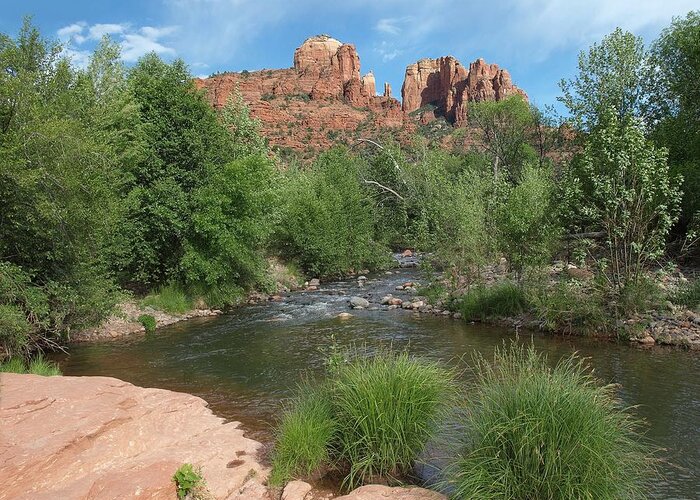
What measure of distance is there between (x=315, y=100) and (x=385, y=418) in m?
133

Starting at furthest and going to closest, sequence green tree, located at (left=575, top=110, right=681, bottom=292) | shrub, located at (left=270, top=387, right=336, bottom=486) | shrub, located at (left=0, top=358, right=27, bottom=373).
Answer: green tree, located at (left=575, top=110, right=681, bottom=292) < shrub, located at (left=0, top=358, right=27, bottom=373) < shrub, located at (left=270, top=387, right=336, bottom=486)

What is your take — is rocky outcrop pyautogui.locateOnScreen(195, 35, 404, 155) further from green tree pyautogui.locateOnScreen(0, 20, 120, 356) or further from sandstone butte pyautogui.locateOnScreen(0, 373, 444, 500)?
sandstone butte pyautogui.locateOnScreen(0, 373, 444, 500)

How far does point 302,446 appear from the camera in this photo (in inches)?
219

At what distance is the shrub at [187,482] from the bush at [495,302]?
12.8m

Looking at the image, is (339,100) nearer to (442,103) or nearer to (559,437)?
(442,103)

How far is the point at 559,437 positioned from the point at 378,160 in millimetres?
38967

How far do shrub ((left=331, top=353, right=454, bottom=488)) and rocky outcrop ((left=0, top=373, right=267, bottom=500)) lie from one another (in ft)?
3.64

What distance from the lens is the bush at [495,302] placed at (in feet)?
52.8

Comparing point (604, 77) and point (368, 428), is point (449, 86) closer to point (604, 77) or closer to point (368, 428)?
point (604, 77)

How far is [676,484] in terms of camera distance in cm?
572

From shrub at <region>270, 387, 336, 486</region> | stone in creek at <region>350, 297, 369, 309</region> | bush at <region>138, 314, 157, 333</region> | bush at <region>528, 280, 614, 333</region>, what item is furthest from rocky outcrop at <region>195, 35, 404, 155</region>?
shrub at <region>270, 387, 336, 486</region>

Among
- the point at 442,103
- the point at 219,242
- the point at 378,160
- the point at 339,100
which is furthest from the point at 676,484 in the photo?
the point at 442,103

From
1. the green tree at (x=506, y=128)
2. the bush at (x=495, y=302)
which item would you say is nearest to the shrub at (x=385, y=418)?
the bush at (x=495, y=302)

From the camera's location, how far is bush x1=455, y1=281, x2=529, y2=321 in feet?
52.8
